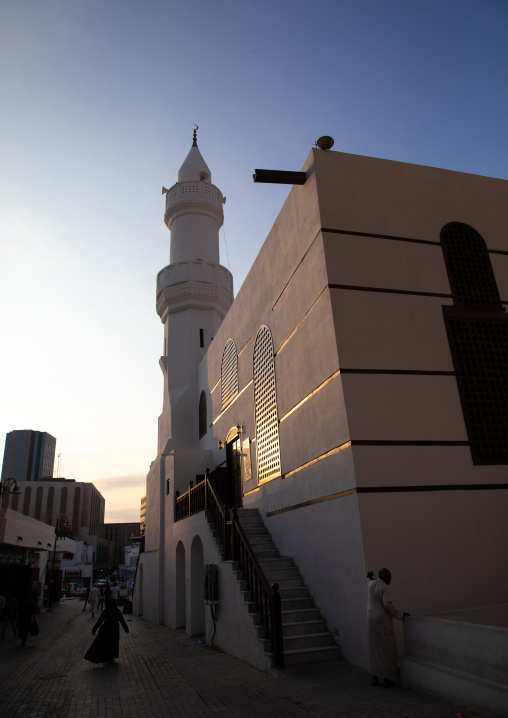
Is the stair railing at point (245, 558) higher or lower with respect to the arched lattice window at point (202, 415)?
lower

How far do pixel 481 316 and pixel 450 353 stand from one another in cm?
95

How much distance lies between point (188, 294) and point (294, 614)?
1280cm

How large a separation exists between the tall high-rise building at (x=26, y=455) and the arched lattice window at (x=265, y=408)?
124 meters

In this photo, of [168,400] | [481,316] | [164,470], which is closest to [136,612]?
[164,470]

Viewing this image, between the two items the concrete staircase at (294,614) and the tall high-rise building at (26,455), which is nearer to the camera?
the concrete staircase at (294,614)

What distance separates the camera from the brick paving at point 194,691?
4.58 m

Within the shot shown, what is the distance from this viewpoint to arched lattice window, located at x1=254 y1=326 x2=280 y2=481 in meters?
9.71

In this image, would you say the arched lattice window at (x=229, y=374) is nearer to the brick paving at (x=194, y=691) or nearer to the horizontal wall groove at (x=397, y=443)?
the brick paving at (x=194, y=691)

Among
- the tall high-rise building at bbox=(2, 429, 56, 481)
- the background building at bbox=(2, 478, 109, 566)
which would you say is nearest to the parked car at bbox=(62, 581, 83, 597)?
the background building at bbox=(2, 478, 109, 566)

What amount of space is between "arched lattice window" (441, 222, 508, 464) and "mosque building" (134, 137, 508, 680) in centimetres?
2

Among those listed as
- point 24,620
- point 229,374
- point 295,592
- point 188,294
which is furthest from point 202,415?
point 295,592

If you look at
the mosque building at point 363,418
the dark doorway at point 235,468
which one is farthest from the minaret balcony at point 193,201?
the dark doorway at point 235,468

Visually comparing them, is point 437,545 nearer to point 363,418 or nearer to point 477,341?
point 363,418

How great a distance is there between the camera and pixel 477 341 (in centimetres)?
772
